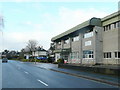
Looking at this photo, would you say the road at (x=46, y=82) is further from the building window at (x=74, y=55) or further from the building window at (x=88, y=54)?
the building window at (x=74, y=55)

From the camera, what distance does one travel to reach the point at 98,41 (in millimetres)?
33438

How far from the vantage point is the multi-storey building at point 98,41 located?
1154 inches

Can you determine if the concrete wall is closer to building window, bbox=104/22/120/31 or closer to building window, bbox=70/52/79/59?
building window, bbox=104/22/120/31

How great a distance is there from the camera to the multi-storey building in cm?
2931

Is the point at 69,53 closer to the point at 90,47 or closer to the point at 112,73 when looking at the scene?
the point at 90,47

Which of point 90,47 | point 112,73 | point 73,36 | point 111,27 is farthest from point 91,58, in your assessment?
point 112,73

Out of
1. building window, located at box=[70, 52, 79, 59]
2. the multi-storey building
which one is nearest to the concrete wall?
the multi-storey building

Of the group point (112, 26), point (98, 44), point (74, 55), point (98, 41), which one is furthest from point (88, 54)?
point (112, 26)

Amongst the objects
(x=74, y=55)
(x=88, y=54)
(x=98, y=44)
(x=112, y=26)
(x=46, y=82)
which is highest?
(x=112, y=26)

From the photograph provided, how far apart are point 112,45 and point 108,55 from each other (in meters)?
2.24

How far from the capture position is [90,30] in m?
36.5

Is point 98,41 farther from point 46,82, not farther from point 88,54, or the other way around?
point 46,82

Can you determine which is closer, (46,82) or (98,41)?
(46,82)

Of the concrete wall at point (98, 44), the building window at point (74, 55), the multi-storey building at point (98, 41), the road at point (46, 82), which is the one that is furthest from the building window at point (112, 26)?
the road at point (46, 82)
